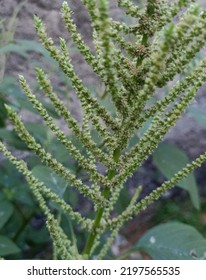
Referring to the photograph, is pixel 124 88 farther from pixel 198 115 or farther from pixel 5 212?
pixel 5 212

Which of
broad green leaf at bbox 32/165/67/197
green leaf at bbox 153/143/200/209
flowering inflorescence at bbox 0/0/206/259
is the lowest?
green leaf at bbox 153/143/200/209

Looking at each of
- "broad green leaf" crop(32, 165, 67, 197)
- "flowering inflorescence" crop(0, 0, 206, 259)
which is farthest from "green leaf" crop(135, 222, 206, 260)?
"flowering inflorescence" crop(0, 0, 206, 259)

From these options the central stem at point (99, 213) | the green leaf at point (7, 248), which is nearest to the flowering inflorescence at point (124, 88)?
the central stem at point (99, 213)

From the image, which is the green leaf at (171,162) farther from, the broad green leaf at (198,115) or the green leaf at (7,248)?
the green leaf at (7,248)

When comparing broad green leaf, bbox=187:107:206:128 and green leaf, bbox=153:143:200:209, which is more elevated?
broad green leaf, bbox=187:107:206:128

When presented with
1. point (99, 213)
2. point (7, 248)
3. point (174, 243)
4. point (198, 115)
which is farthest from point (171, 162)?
point (99, 213)

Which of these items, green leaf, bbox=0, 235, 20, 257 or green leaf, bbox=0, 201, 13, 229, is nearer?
green leaf, bbox=0, 235, 20, 257

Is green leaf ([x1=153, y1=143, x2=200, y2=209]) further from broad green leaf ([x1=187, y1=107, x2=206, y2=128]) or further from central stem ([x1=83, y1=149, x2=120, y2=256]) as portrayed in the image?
central stem ([x1=83, y1=149, x2=120, y2=256])
